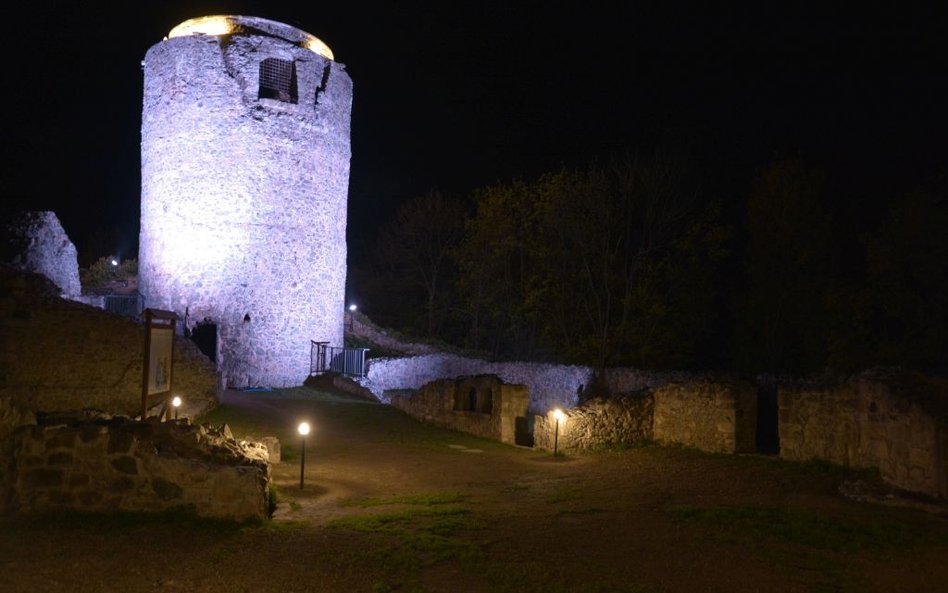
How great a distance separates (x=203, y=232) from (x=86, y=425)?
1598 centimetres

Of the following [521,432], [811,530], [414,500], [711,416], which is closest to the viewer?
[811,530]

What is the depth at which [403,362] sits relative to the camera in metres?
28.7

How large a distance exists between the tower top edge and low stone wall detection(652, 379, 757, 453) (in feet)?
56.7

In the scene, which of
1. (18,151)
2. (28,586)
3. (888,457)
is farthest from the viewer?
(18,151)

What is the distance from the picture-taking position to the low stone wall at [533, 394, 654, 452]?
13.3 meters

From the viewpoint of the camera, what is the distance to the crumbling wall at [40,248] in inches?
783

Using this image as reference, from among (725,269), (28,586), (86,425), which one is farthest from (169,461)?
(725,269)

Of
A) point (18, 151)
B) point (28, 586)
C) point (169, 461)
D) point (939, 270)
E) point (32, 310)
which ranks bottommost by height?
point (28, 586)

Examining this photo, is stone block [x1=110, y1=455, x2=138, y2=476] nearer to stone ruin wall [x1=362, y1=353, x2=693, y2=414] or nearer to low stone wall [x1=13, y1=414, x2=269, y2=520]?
low stone wall [x1=13, y1=414, x2=269, y2=520]

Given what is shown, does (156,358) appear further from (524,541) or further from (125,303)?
(125,303)

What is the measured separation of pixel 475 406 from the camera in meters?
16.8

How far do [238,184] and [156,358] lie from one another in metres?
12.9

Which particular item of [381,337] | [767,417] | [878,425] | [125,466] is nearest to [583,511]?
[878,425]

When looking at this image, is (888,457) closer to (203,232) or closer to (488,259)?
(203,232)
